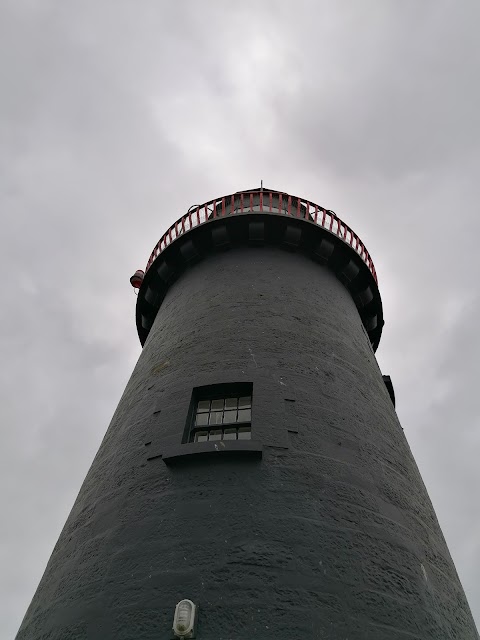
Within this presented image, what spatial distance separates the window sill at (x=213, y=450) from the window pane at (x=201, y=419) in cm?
84

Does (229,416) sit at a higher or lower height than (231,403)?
lower

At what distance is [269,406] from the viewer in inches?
268

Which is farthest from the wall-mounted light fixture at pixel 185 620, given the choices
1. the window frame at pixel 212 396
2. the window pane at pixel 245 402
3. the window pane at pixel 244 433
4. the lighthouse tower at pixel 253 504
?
the window pane at pixel 245 402

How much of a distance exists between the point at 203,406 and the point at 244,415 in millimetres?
668

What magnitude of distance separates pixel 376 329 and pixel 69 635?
9640mm

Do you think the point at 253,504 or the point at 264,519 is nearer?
the point at 264,519

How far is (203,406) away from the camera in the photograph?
7.34 meters

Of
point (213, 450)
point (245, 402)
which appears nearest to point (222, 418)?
point (245, 402)

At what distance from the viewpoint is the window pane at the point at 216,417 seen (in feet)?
23.1

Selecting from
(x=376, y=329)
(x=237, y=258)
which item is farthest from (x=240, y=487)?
(x=376, y=329)

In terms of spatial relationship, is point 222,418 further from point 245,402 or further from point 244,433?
Result: point 244,433

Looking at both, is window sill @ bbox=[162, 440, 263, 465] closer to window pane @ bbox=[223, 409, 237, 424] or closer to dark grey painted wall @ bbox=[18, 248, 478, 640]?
dark grey painted wall @ bbox=[18, 248, 478, 640]

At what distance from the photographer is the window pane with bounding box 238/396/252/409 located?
23.4 feet

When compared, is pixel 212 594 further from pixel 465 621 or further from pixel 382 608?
pixel 465 621
